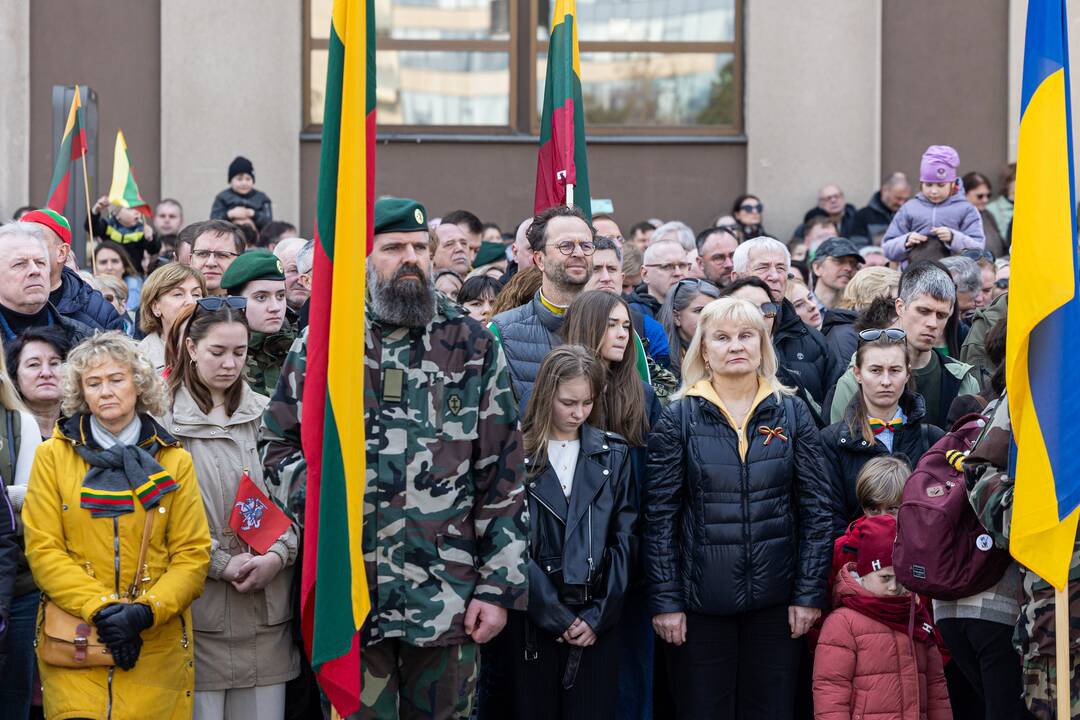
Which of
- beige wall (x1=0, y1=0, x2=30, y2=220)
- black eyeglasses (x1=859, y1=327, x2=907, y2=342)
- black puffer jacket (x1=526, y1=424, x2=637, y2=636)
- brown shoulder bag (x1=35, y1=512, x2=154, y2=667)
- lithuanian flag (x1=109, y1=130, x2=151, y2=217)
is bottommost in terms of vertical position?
brown shoulder bag (x1=35, y1=512, x2=154, y2=667)

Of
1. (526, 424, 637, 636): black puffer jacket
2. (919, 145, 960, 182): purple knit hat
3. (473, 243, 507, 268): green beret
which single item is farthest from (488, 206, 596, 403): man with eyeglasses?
(919, 145, 960, 182): purple knit hat

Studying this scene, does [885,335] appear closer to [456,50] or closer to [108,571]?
[108,571]

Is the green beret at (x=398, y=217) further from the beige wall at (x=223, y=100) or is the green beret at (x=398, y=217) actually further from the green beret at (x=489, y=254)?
the beige wall at (x=223, y=100)

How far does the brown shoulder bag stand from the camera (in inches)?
210

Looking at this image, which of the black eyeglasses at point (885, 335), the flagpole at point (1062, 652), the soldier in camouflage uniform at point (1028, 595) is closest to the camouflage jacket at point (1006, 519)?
the soldier in camouflage uniform at point (1028, 595)

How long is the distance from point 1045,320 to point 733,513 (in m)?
1.41

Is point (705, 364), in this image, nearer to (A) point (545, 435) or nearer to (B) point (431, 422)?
(A) point (545, 435)

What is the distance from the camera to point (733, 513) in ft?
20.1

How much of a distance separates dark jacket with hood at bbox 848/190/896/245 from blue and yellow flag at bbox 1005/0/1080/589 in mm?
8354

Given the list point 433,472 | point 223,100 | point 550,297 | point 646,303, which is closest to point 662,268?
point 646,303

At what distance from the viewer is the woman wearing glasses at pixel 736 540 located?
6.12 m

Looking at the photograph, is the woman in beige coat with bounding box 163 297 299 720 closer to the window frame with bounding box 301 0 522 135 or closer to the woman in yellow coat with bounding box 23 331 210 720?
the woman in yellow coat with bounding box 23 331 210 720

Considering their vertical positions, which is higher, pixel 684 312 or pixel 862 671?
pixel 684 312

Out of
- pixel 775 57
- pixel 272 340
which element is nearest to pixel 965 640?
pixel 272 340
